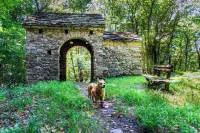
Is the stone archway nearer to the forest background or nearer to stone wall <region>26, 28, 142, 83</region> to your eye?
stone wall <region>26, 28, 142, 83</region>

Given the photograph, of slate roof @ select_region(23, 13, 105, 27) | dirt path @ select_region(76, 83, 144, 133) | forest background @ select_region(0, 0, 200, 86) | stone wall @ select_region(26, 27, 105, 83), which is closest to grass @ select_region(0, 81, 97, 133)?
dirt path @ select_region(76, 83, 144, 133)

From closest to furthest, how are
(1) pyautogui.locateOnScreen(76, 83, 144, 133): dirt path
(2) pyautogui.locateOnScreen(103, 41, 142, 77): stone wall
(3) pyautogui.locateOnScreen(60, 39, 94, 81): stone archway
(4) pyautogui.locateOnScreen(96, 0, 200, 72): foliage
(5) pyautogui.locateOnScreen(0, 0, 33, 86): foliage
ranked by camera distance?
(1) pyautogui.locateOnScreen(76, 83, 144, 133): dirt path
(5) pyautogui.locateOnScreen(0, 0, 33, 86): foliage
(2) pyautogui.locateOnScreen(103, 41, 142, 77): stone wall
(3) pyautogui.locateOnScreen(60, 39, 94, 81): stone archway
(4) pyautogui.locateOnScreen(96, 0, 200, 72): foliage

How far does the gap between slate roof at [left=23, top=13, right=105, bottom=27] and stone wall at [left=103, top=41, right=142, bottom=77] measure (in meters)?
1.99

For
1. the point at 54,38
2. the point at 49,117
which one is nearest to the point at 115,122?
the point at 49,117

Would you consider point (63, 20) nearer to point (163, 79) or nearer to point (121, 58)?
point (121, 58)

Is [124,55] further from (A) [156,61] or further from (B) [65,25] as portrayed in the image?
(A) [156,61]

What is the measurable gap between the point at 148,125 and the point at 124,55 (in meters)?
11.5

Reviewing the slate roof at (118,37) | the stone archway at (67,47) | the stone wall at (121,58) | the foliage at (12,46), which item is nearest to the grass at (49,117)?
the foliage at (12,46)

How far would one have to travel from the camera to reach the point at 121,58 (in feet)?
50.6

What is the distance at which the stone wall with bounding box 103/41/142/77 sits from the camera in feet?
49.6

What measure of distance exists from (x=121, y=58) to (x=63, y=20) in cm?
484

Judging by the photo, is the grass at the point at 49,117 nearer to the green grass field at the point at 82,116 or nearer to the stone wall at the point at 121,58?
the green grass field at the point at 82,116

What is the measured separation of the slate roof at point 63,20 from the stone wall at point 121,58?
1985 millimetres

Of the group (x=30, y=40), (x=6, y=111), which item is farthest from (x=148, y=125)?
(x=30, y=40)
